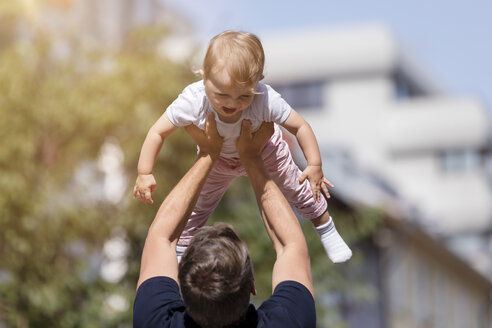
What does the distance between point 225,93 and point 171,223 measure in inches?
25.0

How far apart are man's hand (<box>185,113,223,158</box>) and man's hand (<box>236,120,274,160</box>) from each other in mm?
100

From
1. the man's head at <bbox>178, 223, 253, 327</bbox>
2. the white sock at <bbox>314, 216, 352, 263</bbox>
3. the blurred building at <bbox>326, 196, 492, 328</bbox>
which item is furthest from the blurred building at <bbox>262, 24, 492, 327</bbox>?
the man's head at <bbox>178, 223, 253, 327</bbox>

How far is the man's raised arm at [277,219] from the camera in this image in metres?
4.24

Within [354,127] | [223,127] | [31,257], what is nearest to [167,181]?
[31,257]

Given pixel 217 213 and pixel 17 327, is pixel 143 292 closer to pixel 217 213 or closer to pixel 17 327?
pixel 17 327

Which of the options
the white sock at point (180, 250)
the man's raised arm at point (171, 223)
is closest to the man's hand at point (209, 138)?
the man's raised arm at point (171, 223)

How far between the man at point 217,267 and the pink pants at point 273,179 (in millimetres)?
231

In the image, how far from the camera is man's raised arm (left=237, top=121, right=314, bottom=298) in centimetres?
424

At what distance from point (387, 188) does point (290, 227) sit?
3900 cm

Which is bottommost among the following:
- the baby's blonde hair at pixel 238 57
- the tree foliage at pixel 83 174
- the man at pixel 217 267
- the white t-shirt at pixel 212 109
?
the tree foliage at pixel 83 174

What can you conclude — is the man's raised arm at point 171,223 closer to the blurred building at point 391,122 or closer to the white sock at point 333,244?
the white sock at point 333,244

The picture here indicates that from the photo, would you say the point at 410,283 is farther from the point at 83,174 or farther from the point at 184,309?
the point at 184,309

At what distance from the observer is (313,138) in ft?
14.4

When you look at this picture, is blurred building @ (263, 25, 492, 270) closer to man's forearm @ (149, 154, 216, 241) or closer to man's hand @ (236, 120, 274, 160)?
man's hand @ (236, 120, 274, 160)
